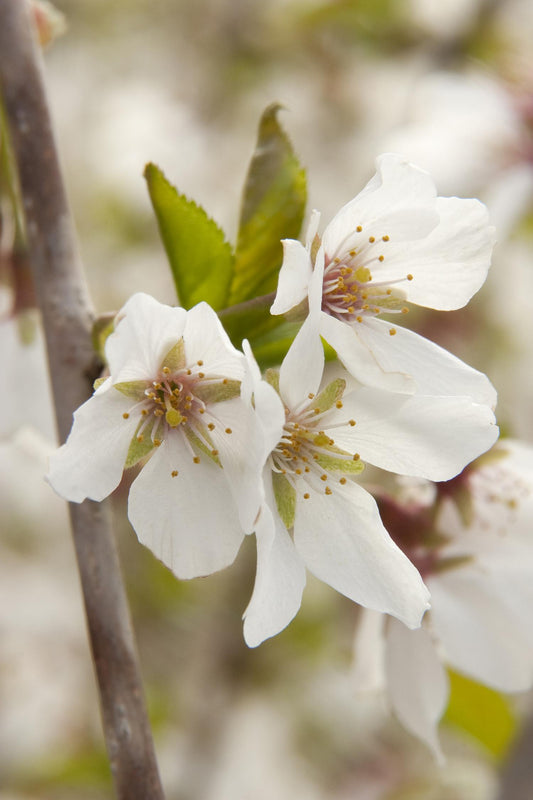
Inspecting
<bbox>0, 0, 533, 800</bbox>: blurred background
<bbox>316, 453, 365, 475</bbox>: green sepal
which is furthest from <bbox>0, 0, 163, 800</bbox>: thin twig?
<bbox>0, 0, 533, 800</bbox>: blurred background

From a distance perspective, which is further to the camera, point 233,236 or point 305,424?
point 233,236

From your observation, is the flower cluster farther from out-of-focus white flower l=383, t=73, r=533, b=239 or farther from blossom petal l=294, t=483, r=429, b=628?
out-of-focus white flower l=383, t=73, r=533, b=239

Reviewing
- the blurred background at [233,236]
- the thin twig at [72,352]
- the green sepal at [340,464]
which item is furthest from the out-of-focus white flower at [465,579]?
the blurred background at [233,236]

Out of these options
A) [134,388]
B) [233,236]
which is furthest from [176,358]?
[233,236]

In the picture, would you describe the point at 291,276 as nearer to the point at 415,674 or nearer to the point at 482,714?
the point at 415,674

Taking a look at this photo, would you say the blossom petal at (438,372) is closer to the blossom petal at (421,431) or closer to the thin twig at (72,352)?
the blossom petal at (421,431)

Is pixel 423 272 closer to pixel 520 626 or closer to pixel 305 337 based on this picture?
pixel 305 337
